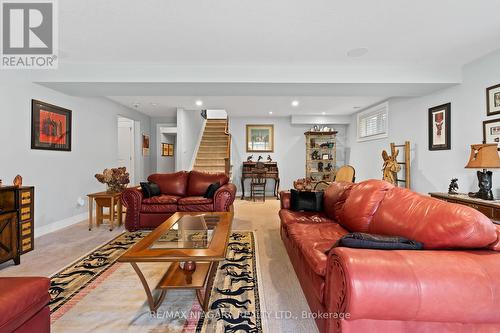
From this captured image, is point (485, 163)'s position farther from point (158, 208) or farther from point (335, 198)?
point (158, 208)

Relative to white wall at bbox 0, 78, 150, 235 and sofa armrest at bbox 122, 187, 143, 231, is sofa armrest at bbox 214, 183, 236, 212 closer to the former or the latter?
sofa armrest at bbox 122, 187, 143, 231

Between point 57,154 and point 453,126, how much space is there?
6.19 m

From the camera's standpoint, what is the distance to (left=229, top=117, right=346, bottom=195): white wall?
25.0 feet

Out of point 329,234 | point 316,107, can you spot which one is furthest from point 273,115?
point 329,234

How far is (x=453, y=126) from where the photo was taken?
3590 millimetres

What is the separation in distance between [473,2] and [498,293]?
7.89 feet

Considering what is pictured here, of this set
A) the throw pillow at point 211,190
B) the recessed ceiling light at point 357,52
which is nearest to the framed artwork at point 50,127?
the throw pillow at point 211,190

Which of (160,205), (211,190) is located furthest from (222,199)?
(160,205)

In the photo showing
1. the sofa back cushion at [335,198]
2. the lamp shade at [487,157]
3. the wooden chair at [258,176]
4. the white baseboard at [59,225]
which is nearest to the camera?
the lamp shade at [487,157]

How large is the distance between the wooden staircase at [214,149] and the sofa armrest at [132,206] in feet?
9.52

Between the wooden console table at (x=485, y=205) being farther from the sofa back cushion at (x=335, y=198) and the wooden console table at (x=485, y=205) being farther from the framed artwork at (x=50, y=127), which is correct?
the framed artwork at (x=50, y=127)

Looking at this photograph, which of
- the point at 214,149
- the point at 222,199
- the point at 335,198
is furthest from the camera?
the point at 214,149

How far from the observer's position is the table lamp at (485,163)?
8.71ft

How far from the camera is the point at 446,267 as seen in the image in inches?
44.1
